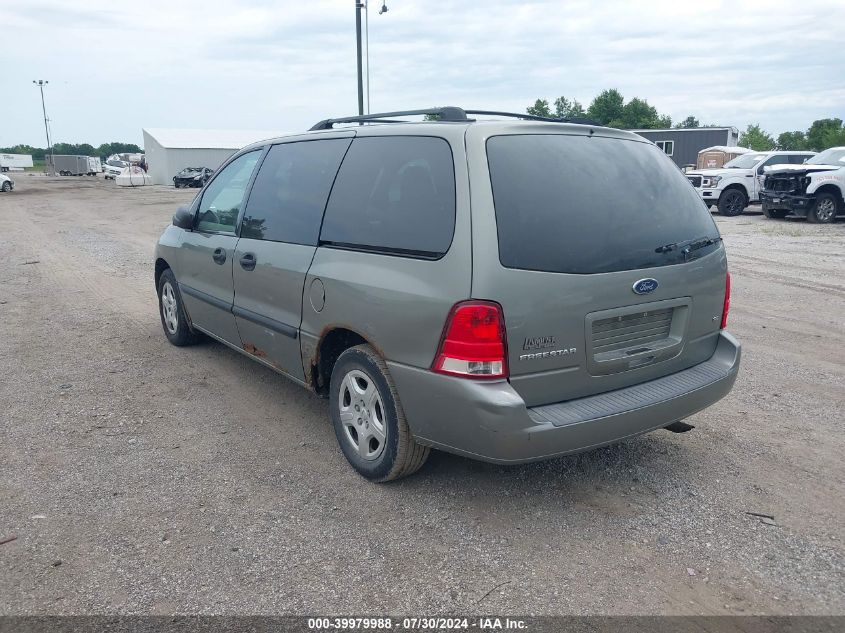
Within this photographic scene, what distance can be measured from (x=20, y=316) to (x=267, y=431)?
15.4ft

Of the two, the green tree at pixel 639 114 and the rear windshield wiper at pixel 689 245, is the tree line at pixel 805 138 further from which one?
the rear windshield wiper at pixel 689 245

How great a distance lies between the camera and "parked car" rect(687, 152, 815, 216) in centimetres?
1998

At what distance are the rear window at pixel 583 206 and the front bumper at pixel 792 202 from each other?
16.2 m

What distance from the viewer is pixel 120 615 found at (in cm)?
262

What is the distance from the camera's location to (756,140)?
304ft

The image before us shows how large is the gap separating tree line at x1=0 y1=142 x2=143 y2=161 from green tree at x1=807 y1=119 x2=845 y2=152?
10564 centimetres

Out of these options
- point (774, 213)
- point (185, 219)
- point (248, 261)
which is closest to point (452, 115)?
point (248, 261)

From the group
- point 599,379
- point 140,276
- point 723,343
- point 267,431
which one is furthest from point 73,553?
point 140,276

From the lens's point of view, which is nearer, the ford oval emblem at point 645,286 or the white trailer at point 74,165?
the ford oval emblem at point 645,286

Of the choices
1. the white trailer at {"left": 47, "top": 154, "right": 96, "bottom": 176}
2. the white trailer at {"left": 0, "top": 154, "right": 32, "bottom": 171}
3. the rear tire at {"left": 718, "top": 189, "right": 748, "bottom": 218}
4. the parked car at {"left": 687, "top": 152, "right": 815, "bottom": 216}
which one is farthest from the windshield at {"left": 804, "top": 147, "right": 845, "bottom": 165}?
the white trailer at {"left": 0, "top": 154, "right": 32, "bottom": 171}

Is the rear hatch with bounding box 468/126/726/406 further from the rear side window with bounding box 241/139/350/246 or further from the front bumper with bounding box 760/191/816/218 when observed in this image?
the front bumper with bounding box 760/191/816/218

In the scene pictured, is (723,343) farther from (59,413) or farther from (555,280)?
(59,413)

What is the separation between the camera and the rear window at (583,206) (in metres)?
3.05

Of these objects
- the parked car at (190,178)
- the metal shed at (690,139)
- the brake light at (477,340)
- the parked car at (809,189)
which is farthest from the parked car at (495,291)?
the parked car at (190,178)
